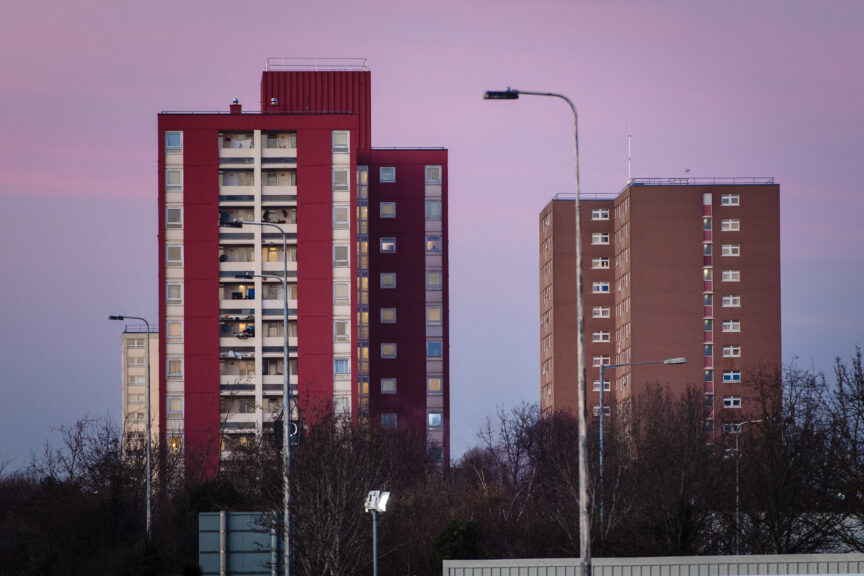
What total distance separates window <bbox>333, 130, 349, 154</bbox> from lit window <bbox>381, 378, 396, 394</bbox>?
23.4 m

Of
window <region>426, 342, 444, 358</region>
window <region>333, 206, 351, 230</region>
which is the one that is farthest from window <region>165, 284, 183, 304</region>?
window <region>426, 342, 444, 358</region>

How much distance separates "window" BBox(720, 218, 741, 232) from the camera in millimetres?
146000

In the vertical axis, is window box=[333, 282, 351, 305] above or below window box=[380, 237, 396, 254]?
below

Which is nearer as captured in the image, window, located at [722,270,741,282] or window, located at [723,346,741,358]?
window, located at [723,346,741,358]

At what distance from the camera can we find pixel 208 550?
88.8ft

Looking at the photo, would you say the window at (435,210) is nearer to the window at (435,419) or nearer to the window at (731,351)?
the window at (435,419)

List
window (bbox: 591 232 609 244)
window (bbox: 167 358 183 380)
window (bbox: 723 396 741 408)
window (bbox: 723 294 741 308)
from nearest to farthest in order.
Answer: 1. window (bbox: 167 358 183 380)
2. window (bbox: 723 396 741 408)
3. window (bbox: 723 294 741 308)
4. window (bbox: 591 232 609 244)

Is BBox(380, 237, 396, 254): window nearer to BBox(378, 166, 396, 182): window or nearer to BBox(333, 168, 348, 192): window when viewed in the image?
BBox(378, 166, 396, 182): window

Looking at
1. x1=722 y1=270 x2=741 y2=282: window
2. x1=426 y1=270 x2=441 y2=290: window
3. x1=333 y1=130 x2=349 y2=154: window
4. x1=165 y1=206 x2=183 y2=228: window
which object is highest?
x1=333 y1=130 x2=349 y2=154: window

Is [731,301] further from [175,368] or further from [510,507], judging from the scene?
[510,507]

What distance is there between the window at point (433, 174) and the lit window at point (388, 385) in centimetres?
1806

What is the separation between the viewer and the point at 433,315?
4670 inches

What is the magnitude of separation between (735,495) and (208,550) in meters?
26.9

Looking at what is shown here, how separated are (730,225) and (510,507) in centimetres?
9667
